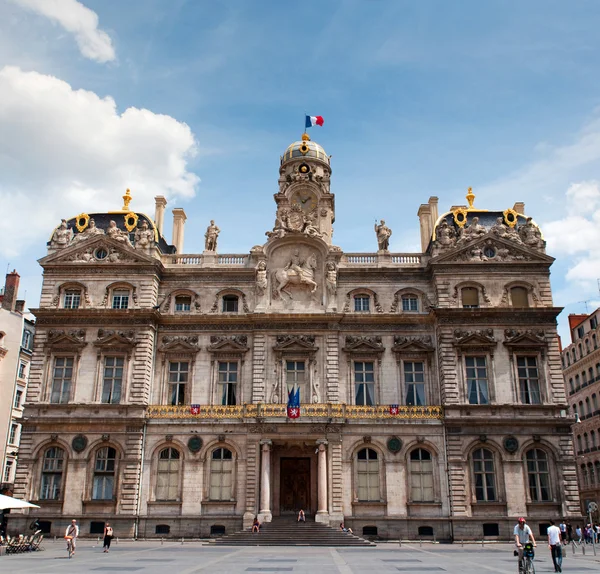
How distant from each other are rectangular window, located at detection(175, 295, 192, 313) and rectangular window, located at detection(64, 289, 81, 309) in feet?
22.3

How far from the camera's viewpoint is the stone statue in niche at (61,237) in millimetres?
46531

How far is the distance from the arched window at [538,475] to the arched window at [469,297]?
1038 centimetres

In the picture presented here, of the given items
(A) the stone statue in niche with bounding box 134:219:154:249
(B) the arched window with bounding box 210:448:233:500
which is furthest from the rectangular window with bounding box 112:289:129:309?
(B) the arched window with bounding box 210:448:233:500

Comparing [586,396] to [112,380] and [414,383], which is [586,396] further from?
[112,380]

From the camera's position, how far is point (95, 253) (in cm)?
4616

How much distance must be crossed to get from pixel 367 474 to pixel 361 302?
11.9 meters

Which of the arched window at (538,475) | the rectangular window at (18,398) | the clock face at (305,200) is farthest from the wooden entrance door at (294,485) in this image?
the rectangular window at (18,398)

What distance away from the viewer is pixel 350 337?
44312 millimetres

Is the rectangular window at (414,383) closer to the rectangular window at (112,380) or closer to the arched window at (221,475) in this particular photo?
the arched window at (221,475)

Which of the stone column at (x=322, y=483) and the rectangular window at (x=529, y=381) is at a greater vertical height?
the rectangular window at (x=529, y=381)

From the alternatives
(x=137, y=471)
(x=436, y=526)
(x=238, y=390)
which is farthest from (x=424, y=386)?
(x=137, y=471)

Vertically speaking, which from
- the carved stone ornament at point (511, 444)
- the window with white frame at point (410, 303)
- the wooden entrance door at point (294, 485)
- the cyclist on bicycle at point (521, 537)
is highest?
the window with white frame at point (410, 303)

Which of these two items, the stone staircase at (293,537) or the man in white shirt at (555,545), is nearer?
the man in white shirt at (555,545)

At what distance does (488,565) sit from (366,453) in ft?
55.3
